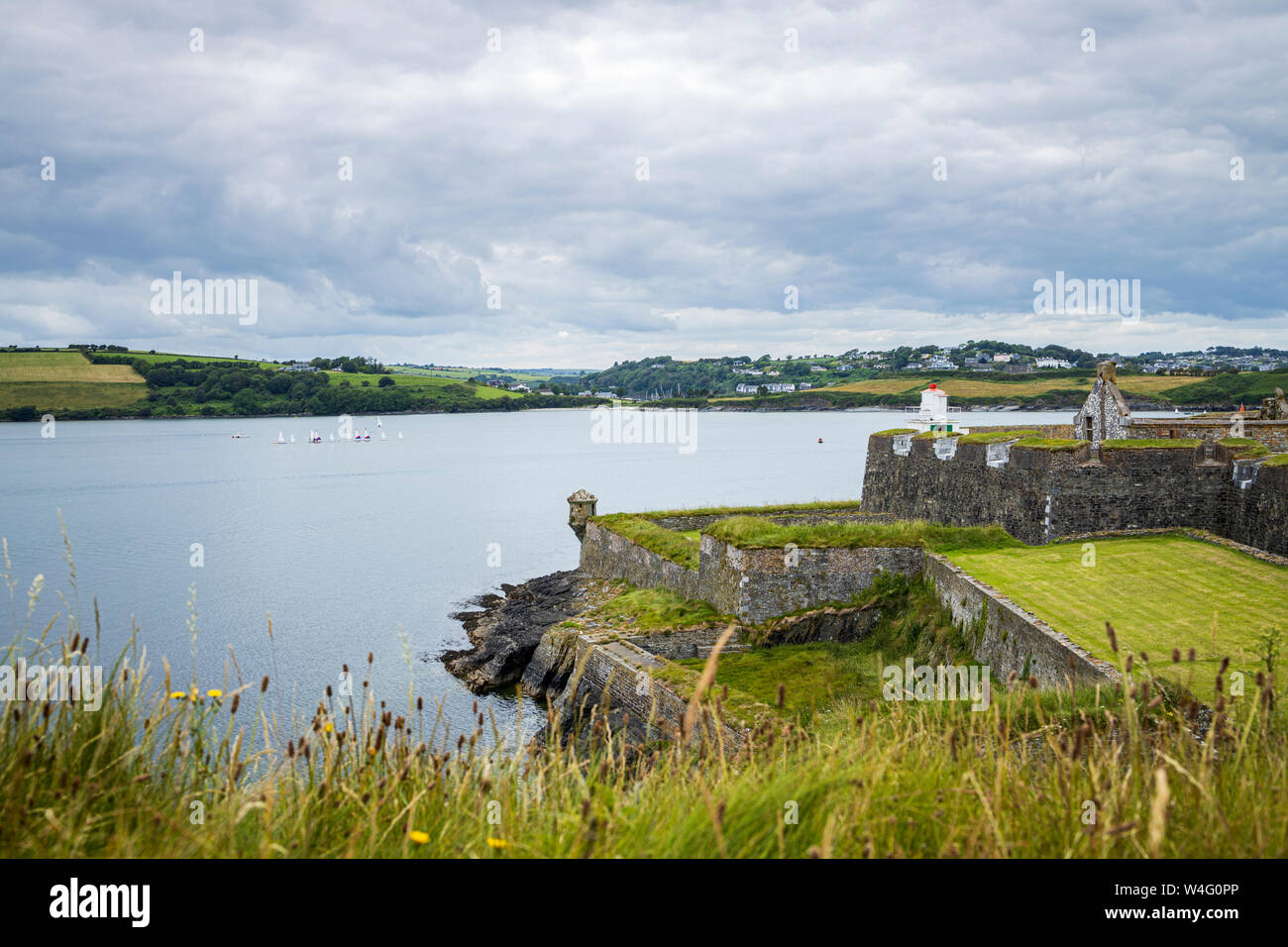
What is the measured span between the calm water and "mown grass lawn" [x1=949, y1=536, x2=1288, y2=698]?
29.0 feet

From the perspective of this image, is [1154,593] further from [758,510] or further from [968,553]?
[758,510]

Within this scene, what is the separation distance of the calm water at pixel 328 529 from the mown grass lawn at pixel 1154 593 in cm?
884

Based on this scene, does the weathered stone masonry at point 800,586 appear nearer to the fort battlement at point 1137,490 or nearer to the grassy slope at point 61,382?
the fort battlement at point 1137,490

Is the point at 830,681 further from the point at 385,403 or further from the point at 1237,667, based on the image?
the point at 385,403

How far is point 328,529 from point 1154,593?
48.1 meters

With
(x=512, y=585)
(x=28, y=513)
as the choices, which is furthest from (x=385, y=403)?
(x=512, y=585)

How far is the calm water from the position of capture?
94.9 ft

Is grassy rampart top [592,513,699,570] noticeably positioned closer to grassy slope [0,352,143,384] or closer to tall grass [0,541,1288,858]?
tall grass [0,541,1288,858]

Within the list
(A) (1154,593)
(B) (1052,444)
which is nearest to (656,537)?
(B) (1052,444)

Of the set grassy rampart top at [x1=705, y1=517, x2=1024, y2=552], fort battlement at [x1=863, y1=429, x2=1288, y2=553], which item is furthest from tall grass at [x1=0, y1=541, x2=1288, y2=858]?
fort battlement at [x1=863, y1=429, x2=1288, y2=553]

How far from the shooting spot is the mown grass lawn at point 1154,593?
11.2 m

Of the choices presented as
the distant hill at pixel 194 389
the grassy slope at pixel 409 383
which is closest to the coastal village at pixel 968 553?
the distant hill at pixel 194 389

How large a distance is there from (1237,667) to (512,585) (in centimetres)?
2949

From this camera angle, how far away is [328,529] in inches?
2114
